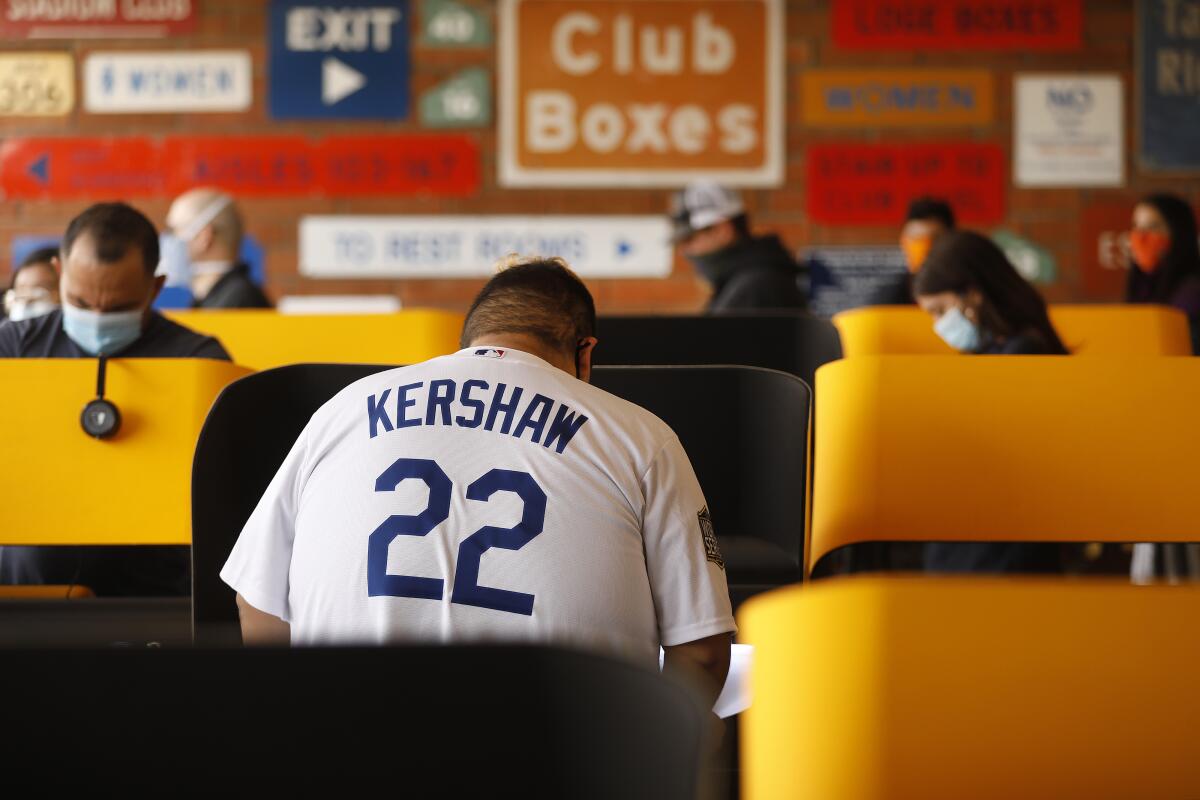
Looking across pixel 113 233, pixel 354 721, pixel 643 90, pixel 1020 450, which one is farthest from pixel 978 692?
pixel 643 90

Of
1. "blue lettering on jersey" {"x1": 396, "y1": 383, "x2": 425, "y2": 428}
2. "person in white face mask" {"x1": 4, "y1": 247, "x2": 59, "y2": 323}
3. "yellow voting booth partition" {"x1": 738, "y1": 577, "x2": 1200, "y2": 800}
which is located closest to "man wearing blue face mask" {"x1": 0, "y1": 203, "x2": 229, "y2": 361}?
"person in white face mask" {"x1": 4, "y1": 247, "x2": 59, "y2": 323}

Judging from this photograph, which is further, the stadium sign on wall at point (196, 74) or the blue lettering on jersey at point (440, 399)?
the stadium sign on wall at point (196, 74)

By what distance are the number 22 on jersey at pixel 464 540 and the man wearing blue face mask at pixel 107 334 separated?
1.15 meters

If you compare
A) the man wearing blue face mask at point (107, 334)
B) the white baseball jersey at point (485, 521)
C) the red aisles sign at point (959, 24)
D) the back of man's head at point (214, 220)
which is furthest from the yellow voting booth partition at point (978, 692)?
the red aisles sign at point (959, 24)

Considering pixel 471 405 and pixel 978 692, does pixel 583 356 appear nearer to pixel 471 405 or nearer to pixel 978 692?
pixel 471 405

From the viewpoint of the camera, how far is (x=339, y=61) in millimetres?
5762

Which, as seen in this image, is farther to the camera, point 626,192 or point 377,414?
point 626,192

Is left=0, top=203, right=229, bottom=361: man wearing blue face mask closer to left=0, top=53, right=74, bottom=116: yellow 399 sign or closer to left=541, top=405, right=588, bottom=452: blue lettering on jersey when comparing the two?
left=541, top=405, right=588, bottom=452: blue lettering on jersey

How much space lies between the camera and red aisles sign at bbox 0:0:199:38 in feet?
19.0

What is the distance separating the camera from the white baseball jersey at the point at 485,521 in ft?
4.41

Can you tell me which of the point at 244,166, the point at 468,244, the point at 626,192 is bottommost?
the point at 468,244

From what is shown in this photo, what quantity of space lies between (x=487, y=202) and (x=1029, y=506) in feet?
13.5

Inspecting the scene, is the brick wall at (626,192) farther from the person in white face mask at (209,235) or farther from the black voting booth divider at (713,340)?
the black voting booth divider at (713,340)

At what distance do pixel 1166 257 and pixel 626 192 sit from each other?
2196 millimetres
